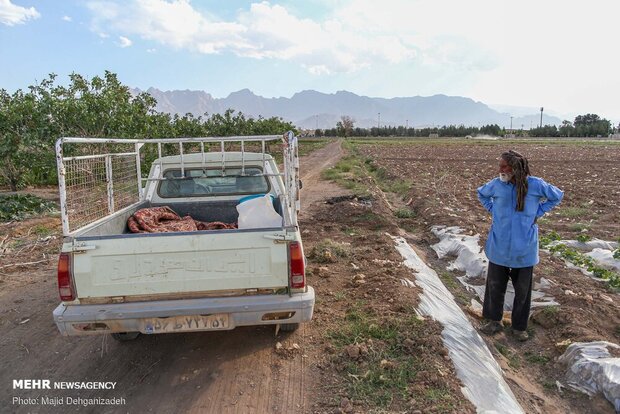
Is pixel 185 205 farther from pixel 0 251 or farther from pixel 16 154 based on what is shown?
pixel 16 154

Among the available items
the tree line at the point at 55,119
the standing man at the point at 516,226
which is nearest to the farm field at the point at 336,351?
the standing man at the point at 516,226

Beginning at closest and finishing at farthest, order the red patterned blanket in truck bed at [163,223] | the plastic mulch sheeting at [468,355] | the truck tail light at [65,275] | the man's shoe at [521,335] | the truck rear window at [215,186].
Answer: the plastic mulch sheeting at [468,355] < the truck tail light at [65,275] < the man's shoe at [521,335] < the red patterned blanket in truck bed at [163,223] < the truck rear window at [215,186]

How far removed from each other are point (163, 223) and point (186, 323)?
1.78m

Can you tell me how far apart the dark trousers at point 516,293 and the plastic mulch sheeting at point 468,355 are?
30 centimetres

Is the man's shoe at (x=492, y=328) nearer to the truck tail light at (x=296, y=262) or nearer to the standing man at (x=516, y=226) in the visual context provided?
the standing man at (x=516, y=226)

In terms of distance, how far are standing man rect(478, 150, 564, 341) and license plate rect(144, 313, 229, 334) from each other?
103 inches

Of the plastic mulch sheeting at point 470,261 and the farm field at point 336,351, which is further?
the plastic mulch sheeting at point 470,261

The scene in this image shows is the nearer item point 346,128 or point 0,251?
point 0,251

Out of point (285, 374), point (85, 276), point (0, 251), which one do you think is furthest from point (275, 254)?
point (0, 251)

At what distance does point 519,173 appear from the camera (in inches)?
159

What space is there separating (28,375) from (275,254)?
93.7 inches

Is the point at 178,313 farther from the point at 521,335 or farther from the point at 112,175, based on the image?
the point at 521,335

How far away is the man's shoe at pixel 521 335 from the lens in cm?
430

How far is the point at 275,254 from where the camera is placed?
3.40 meters
